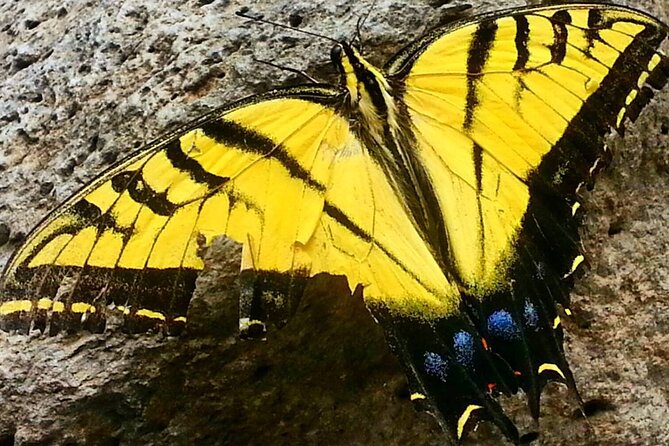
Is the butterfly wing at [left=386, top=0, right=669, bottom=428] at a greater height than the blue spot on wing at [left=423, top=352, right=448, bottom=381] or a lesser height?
greater

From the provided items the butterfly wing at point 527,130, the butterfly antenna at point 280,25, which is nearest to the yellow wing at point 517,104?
the butterfly wing at point 527,130

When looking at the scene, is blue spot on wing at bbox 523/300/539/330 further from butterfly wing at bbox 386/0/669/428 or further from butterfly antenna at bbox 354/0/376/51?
butterfly antenna at bbox 354/0/376/51

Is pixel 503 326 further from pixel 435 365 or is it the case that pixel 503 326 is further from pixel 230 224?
pixel 230 224

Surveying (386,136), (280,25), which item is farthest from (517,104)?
(280,25)

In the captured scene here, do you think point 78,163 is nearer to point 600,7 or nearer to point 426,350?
point 426,350

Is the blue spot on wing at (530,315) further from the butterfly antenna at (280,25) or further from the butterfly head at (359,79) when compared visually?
the butterfly antenna at (280,25)

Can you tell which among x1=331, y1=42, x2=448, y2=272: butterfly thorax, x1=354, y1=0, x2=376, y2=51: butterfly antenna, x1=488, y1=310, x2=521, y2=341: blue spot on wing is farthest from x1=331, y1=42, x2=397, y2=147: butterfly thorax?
x1=488, y1=310, x2=521, y2=341: blue spot on wing
